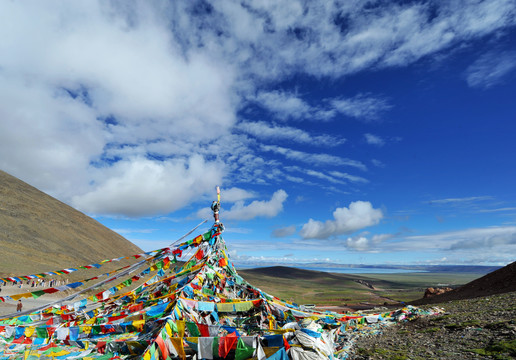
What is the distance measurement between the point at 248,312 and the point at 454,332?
8399 millimetres

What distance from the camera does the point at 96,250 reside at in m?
80.9

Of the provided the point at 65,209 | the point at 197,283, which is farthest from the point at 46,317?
the point at 65,209

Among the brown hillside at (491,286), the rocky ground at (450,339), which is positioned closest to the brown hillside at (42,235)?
the rocky ground at (450,339)

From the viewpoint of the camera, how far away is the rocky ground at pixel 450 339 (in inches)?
338

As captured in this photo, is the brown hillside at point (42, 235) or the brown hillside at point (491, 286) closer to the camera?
the brown hillside at point (491, 286)

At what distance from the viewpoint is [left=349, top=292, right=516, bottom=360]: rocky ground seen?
8594 millimetres

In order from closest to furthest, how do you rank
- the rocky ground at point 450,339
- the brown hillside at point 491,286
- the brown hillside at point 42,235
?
the rocky ground at point 450,339 < the brown hillside at point 491,286 < the brown hillside at point 42,235

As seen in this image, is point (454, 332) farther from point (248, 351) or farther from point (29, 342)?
point (29, 342)

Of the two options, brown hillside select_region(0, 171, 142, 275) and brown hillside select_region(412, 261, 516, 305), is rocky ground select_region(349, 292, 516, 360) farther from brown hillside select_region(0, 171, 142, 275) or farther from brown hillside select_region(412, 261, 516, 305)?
brown hillside select_region(0, 171, 142, 275)

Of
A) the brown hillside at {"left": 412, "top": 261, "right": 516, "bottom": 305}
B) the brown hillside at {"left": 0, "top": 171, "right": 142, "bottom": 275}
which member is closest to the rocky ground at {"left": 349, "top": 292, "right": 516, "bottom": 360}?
the brown hillside at {"left": 412, "top": 261, "right": 516, "bottom": 305}

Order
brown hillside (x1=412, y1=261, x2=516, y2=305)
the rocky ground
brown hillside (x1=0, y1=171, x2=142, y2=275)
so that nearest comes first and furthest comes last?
the rocky ground, brown hillside (x1=412, y1=261, x2=516, y2=305), brown hillside (x1=0, y1=171, x2=142, y2=275)

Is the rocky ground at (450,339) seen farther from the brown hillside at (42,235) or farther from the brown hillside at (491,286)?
the brown hillside at (42,235)

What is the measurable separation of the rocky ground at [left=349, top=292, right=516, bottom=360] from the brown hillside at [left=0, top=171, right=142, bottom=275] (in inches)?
2005

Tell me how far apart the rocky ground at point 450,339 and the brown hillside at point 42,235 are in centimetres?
5094
